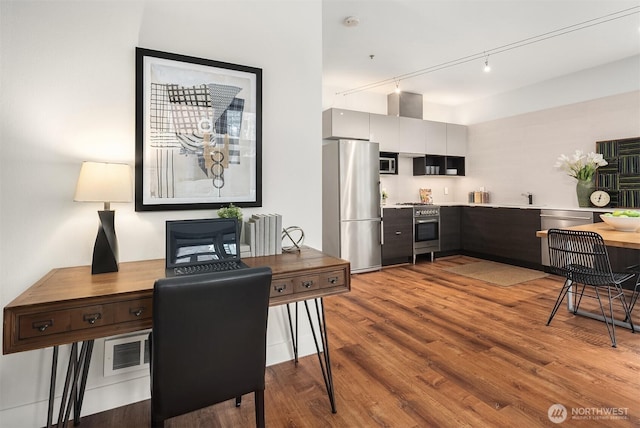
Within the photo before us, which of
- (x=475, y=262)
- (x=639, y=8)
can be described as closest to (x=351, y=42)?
(x=639, y=8)

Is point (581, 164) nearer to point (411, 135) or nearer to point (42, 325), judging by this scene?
point (411, 135)

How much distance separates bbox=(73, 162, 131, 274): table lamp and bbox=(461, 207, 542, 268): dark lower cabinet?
5.16 m

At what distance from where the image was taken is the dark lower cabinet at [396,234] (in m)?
5.05

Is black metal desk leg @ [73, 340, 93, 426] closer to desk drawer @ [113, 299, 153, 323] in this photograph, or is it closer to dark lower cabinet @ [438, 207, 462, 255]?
desk drawer @ [113, 299, 153, 323]

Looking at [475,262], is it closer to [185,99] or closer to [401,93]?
[401,93]

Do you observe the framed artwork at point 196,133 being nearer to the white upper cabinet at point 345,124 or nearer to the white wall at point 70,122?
the white wall at point 70,122

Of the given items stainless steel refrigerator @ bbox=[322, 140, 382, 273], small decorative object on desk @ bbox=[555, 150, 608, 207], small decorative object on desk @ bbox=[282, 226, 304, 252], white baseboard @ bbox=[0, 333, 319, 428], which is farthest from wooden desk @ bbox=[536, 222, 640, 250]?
white baseboard @ bbox=[0, 333, 319, 428]

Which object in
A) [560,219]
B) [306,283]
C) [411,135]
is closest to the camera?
[306,283]

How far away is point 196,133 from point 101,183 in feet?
2.10

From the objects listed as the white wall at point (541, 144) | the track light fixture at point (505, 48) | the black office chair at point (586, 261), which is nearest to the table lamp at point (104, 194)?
the black office chair at point (586, 261)

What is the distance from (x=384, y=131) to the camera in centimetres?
529

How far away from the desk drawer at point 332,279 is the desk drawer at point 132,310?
0.83 m

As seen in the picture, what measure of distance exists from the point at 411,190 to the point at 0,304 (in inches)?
222

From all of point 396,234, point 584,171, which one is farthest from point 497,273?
point 584,171
